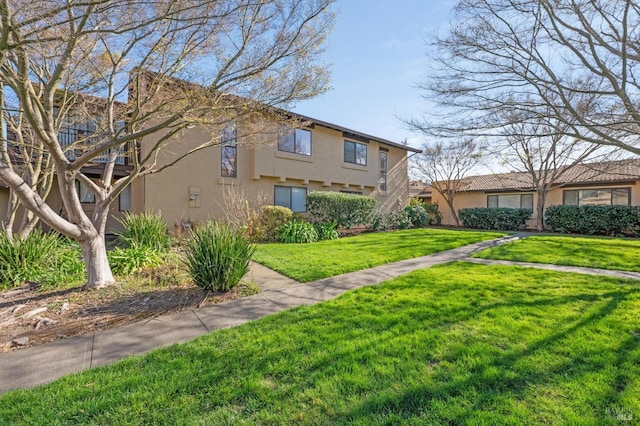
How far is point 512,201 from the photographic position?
21047mm

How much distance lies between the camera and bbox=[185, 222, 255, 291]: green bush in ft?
16.9

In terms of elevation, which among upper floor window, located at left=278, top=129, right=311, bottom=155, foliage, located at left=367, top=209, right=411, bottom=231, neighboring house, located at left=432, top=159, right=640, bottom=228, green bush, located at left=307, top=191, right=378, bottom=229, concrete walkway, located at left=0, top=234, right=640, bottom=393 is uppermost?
upper floor window, located at left=278, top=129, right=311, bottom=155

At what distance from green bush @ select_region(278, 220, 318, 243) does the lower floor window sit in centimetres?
282

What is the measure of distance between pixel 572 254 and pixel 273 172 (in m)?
10.9

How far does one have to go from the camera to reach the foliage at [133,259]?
648 cm

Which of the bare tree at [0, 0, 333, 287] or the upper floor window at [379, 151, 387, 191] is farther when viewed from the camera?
the upper floor window at [379, 151, 387, 191]

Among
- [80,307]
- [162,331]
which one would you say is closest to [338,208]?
[80,307]

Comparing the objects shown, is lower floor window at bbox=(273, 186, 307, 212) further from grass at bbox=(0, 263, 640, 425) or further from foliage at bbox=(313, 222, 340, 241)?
grass at bbox=(0, 263, 640, 425)

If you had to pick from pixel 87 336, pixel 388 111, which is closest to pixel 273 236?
pixel 388 111

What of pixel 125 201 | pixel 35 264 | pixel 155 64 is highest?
pixel 155 64

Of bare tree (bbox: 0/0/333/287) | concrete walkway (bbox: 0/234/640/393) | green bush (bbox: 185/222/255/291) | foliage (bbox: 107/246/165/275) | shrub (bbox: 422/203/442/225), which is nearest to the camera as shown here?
concrete walkway (bbox: 0/234/640/393)

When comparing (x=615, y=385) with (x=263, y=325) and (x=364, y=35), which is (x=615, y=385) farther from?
(x=364, y=35)

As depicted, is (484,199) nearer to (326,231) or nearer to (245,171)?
(326,231)

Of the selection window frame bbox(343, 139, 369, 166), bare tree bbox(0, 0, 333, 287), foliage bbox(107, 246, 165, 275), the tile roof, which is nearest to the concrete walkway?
bare tree bbox(0, 0, 333, 287)
